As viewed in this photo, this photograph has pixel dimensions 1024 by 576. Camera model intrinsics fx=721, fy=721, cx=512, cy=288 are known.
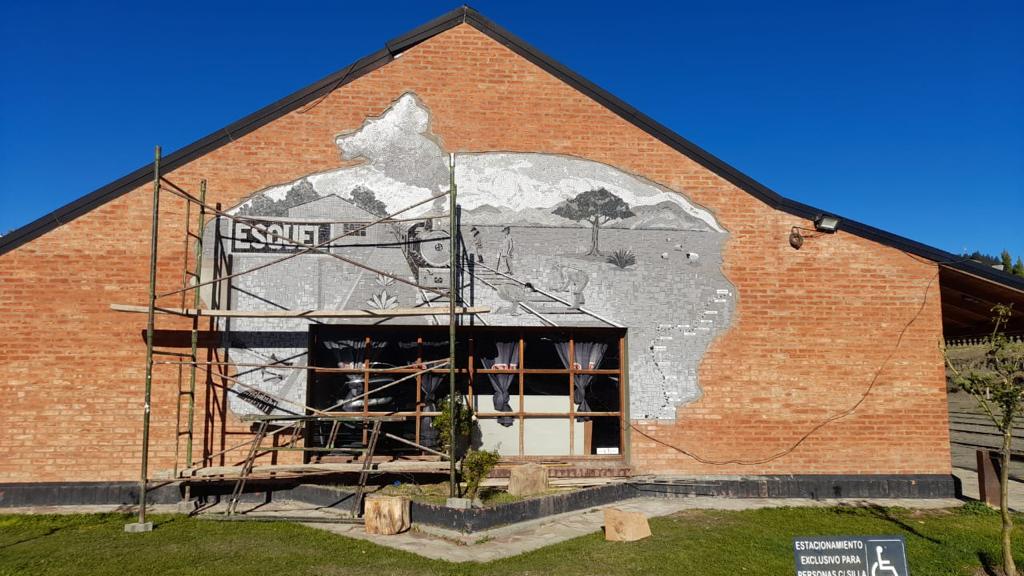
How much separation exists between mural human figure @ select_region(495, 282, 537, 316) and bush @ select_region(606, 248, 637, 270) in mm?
1327

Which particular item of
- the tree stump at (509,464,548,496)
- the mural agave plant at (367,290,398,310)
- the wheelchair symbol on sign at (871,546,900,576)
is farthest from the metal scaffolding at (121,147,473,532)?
the wheelchair symbol on sign at (871,546,900,576)

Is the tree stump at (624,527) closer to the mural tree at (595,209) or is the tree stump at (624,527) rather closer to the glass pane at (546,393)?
the glass pane at (546,393)

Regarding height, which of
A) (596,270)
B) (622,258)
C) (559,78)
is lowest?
(596,270)

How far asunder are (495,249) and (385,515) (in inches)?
164

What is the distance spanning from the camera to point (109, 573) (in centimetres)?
668

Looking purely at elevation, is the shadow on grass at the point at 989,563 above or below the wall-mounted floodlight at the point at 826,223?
below

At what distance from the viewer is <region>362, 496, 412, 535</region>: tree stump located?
816 cm

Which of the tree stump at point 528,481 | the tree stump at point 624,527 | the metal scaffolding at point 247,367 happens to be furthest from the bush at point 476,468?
the tree stump at point 624,527

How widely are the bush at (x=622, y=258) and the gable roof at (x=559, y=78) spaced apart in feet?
5.94

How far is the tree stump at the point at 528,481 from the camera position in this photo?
9.48 m

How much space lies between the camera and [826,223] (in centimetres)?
1088

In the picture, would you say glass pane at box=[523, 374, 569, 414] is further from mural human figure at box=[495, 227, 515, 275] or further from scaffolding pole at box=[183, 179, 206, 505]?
scaffolding pole at box=[183, 179, 206, 505]

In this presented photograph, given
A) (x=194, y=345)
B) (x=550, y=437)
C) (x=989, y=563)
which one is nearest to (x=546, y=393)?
(x=550, y=437)

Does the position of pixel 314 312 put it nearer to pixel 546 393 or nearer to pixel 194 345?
pixel 194 345
